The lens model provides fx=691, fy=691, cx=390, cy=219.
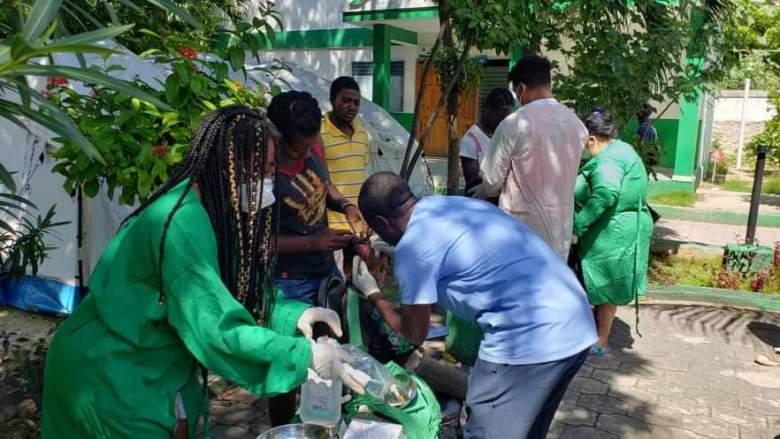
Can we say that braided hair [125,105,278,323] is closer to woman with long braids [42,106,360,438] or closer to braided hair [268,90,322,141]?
woman with long braids [42,106,360,438]

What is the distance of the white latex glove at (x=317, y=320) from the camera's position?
7.32 ft

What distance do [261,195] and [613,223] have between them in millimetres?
3057

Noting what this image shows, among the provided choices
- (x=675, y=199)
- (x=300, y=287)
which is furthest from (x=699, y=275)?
(x=300, y=287)

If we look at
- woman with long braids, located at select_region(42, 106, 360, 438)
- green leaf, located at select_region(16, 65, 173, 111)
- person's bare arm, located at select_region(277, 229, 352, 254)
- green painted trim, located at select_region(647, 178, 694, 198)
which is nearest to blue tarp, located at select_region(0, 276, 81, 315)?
person's bare arm, located at select_region(277, 229, 352, 254)

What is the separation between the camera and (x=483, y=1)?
523cm

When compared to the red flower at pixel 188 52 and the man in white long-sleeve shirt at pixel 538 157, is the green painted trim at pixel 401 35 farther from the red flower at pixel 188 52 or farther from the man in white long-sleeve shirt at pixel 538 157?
the red flower at pixel 188 52

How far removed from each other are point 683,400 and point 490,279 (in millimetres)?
2615

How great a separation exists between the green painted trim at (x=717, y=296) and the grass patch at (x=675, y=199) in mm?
5195

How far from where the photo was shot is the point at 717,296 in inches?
241

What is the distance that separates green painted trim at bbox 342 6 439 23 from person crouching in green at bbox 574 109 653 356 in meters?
6.27

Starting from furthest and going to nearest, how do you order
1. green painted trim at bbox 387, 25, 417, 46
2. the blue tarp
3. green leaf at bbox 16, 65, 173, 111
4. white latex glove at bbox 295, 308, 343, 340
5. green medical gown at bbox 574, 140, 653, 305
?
green painted trim at bbox 387, 25, 417, 46
the blue tarp
green medical gown at bbox 574, 140, 653, 305
white latex glove at bbox 295, 308, 343, 340
green leaf at bbox 16, 65, 173, 111

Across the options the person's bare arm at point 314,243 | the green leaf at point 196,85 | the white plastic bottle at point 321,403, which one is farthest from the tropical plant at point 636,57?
the white plastic bottle at point 321,403

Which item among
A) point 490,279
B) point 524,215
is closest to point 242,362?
point 490,279

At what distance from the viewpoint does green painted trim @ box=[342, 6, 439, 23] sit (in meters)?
10.4
